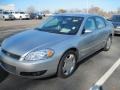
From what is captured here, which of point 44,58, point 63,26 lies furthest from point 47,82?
point 63,26

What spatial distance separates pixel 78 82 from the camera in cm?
449

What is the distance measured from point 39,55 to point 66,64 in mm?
883

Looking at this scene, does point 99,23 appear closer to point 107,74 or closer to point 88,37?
point 88,37

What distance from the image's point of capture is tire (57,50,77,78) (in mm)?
4418

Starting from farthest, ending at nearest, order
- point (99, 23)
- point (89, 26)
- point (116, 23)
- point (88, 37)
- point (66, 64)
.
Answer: point (116, 23), point (99, 23), point (89, 26), point (88, 37), point (66, 64)

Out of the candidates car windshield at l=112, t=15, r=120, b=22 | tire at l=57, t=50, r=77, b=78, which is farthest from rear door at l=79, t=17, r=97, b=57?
car windshield at l=112, t=15, r=120, b=22

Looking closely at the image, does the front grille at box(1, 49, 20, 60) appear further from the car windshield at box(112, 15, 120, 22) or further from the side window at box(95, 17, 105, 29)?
the car windshield at box(112, 15, 120, 22)

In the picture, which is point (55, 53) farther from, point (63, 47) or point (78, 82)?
point (78, 82)

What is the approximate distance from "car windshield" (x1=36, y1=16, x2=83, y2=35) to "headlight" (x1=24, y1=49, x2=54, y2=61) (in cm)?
113

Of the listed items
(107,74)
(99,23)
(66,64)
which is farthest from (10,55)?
(99,23)

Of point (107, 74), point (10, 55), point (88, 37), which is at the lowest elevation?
point (107, 74)

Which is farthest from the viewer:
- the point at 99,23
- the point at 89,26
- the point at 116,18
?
the point at 116,18

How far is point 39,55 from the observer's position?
13.3ft

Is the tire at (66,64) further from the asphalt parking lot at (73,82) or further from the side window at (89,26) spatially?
the side window at (89,26)
